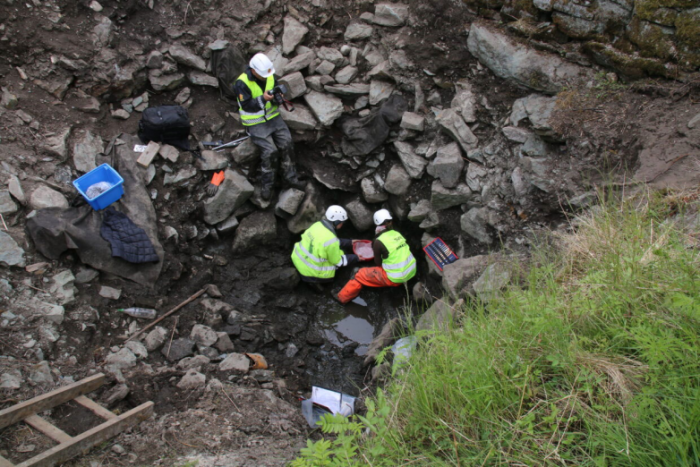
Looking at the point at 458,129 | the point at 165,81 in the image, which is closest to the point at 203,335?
the point at 165,81

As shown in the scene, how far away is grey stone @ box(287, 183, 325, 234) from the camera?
5953 mm

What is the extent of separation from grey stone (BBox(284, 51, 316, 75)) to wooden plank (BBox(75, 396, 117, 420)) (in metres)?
4.60

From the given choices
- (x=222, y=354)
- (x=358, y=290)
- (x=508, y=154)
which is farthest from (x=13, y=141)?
(x=508, y=154)

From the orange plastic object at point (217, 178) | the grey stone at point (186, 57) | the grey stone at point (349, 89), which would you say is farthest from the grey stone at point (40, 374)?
the grey stone at point (349, 89)

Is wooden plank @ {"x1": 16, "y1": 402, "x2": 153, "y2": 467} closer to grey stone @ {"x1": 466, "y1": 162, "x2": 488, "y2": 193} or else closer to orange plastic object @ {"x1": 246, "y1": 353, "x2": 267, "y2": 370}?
orange plastic object @ {"x1": 246, "y1": 353, "x2": 267, "y2": 370}

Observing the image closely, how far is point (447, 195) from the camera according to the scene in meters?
5.12

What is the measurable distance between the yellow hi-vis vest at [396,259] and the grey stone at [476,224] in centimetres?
81

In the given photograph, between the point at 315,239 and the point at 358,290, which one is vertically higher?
the point at 315,239

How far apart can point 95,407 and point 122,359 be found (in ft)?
2.31

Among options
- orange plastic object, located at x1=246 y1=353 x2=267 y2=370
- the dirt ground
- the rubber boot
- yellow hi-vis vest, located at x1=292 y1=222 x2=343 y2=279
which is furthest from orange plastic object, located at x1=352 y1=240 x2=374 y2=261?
orange plastic object, located at x1=246 y1=353 x2=267 y2=370

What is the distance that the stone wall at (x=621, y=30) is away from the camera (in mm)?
3863

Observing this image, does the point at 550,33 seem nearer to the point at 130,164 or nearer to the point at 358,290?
the point at 358,290

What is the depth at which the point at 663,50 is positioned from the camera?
3959mm

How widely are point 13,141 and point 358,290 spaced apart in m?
4.38
